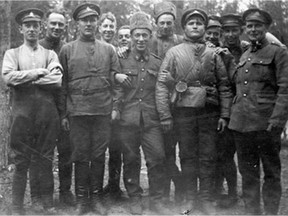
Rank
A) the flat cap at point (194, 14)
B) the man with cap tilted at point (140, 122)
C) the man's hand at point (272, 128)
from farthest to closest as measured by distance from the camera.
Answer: the man with cap tilted at point (140, 122) < the flat cap at point (194, 14) < the man's hand at point (272, 128)

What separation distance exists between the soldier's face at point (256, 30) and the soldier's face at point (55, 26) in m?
2.39

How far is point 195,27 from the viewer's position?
177 inches

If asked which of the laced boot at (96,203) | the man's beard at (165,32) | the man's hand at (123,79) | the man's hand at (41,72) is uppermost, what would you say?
the man's beard at (165,32)

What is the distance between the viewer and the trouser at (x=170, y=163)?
4.86 metres

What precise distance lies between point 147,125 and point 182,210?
1104 mm

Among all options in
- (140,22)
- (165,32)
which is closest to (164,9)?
(165,32)

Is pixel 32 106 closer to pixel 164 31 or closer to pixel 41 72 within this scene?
pixel 41 72

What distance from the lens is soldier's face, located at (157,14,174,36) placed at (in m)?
4.99

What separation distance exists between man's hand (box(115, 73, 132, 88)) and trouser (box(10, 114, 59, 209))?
876 mm

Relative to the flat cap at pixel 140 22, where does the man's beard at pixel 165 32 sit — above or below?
below

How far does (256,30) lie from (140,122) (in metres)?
1.72

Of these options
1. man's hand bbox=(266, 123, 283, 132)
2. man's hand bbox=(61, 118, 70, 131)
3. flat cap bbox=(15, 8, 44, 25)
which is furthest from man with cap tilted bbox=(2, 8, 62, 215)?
man's hand bbox=(266, 123, 283, 132)

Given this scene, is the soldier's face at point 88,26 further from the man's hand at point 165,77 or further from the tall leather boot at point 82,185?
the tall leather boot at point 82,185

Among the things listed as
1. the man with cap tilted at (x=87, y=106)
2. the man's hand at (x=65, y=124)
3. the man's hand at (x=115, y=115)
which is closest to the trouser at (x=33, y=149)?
the man's hand at (x=65, y=124)
